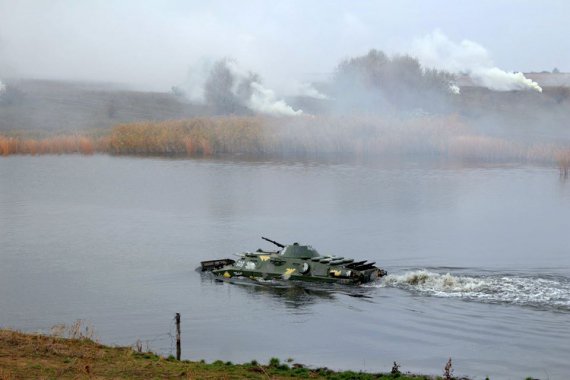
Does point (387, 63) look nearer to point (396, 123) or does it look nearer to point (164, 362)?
point (396, 123)

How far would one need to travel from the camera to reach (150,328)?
3259 centimetres

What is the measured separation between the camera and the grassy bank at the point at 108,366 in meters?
23.2

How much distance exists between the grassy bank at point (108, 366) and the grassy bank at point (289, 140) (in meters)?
67.7

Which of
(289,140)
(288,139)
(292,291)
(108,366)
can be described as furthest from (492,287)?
(288,139)

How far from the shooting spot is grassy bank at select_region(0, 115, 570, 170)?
92500 mm

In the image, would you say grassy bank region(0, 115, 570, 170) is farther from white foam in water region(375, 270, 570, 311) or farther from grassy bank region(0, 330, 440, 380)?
grassy bank region(0, 330, 440, 380)

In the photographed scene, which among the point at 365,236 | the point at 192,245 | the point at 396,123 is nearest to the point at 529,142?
the point at 396,123

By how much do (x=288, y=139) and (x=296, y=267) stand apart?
54.2m

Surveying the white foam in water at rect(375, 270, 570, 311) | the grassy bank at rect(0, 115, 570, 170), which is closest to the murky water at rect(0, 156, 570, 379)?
the white foam in water at rect(375, 270, 570, 311)

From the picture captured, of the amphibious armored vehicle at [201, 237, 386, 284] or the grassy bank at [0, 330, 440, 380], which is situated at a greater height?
the amphibious armored vehicle at [201, 237, 386, 284]

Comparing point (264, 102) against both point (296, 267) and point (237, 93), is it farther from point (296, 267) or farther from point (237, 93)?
point (296, 267)

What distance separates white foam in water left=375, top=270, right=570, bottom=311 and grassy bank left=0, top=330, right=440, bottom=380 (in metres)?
11.9

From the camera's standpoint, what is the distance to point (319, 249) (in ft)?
157

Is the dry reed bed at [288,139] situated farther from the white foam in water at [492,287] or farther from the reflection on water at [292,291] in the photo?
the reflection on water at [292,291]
